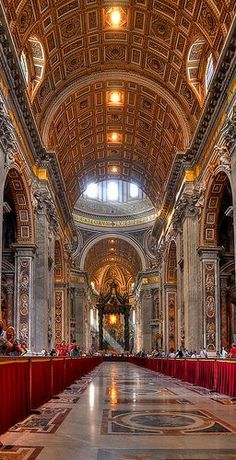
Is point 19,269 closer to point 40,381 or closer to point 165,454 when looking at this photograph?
point 40,381

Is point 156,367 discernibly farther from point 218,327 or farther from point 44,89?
point 44,89

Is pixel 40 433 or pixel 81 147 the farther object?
pixel 81 147

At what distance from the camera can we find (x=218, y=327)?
67.2 feet

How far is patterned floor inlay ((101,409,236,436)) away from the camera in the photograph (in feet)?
19.7

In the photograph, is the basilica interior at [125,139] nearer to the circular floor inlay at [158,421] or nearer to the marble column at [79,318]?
the circular floor inlay at [158,421]

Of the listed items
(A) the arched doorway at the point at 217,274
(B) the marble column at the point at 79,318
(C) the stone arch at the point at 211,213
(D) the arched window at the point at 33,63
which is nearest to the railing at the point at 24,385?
(A) the arched doorway at the point at 217,274

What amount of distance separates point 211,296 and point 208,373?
28.0ft

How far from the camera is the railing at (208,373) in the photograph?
10188 millimetres

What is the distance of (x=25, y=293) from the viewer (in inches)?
802

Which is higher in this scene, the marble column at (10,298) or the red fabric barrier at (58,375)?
the marble column at (10,298)

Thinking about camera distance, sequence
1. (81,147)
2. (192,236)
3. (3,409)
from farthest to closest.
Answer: (81,147), (192,236), (3,409)

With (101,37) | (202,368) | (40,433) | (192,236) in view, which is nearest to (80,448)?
(40,433)

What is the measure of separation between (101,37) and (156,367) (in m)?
13.1

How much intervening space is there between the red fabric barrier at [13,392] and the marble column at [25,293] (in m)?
12.7
